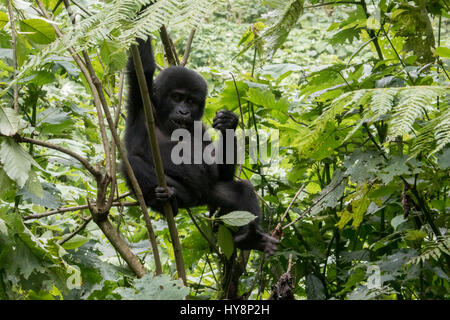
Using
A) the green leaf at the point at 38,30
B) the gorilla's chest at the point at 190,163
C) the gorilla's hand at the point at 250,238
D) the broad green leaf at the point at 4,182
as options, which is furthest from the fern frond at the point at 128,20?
the gorilla's chest at the point at 190,163

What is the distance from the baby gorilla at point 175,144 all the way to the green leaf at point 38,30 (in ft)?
3.38

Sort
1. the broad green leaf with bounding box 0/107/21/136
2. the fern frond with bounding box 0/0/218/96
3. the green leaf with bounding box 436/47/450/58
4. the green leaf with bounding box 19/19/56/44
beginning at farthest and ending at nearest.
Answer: the green leaf with bounding box 436/47/450/58
the green leaf with bounding box 19/19/56/44
the broad green leaf with bounding box 0/107/21/136
the fern frond with bounding box 0/0/218/96

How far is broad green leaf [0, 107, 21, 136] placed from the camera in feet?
4.02

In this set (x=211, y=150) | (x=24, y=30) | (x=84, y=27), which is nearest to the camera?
(x=84, y=27)

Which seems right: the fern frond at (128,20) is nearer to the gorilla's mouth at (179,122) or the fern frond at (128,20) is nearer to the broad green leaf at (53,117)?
the broad green leaf at (53,117)

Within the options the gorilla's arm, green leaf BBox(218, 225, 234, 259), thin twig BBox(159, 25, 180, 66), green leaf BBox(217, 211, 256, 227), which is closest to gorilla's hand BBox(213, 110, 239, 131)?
the gorilla's arm

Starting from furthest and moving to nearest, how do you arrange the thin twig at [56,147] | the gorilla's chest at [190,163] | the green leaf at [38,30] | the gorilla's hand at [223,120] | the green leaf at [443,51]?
the gorilla's chest at [190,163], the gorilla's hand at [223,120], the green leaf at [443,51], the green leaf at [38,30], the thin twig at [56,147]

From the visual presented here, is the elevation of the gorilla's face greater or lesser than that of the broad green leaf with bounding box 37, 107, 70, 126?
greater

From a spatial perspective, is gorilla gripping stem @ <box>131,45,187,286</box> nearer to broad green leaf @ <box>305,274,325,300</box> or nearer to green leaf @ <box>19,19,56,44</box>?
green leaf @ <box>19,19,56,44</box>

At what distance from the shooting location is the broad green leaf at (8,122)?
1.22 meters

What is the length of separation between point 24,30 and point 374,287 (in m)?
1.23
